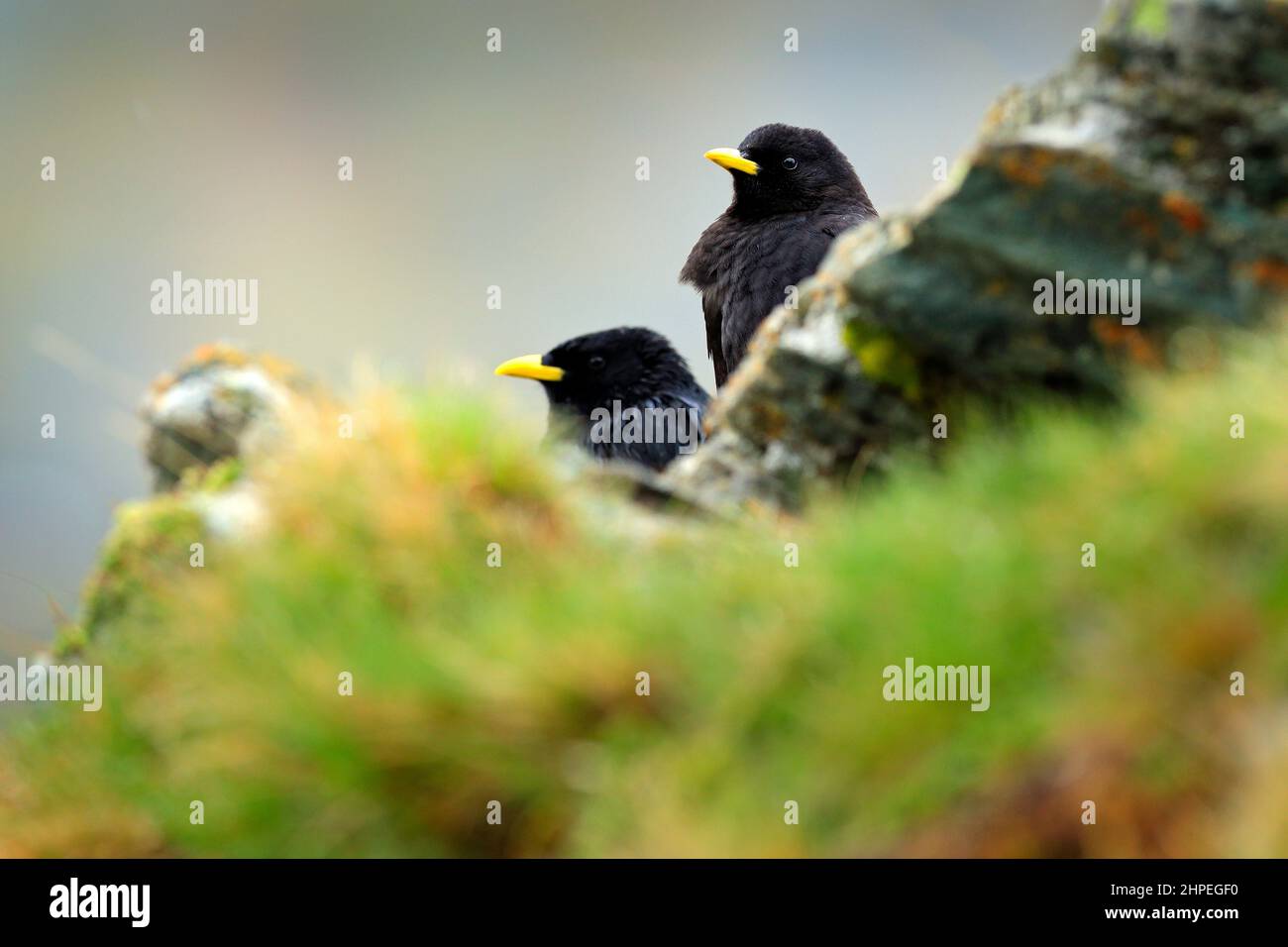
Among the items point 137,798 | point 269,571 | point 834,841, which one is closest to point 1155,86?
point 834,841

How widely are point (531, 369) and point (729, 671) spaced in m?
6.00

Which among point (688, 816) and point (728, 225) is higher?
point (728, 225)

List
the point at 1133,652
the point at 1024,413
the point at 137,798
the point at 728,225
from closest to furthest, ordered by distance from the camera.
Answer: the point at 1133,652, the point at 137,798, the point at 1024,413, the point at 728,225

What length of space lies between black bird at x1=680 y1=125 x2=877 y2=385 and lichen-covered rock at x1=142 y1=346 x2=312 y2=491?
5323 mm

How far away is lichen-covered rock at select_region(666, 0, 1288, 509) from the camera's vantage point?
642 centimetres

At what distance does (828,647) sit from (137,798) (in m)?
2.64

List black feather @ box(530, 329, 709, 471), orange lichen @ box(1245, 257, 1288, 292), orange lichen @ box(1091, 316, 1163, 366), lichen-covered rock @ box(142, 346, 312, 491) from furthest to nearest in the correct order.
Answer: black feather @ box(530, 329, 709, 471), lichen-covered rock @ box(142, 346, 312, 491), orange lichen @ box(1091, 316, 1163, 366), orange lichen @ box(1245, 257, 1288, 292)

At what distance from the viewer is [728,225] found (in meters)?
13.9

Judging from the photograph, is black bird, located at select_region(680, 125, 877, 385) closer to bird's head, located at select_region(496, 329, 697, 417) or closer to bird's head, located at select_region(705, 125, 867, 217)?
bird's head, located at select_region(705, 125, 867, 217)

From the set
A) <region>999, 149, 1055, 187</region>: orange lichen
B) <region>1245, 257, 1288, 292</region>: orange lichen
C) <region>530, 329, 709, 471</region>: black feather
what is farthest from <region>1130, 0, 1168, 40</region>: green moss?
<region>530, 329, 709, 471</region>: black feather

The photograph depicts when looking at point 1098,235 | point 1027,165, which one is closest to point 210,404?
point 1027,165

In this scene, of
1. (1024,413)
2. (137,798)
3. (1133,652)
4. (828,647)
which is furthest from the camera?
(1024,413)

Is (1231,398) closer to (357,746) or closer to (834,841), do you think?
(834,841)
